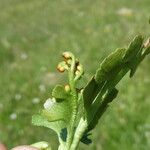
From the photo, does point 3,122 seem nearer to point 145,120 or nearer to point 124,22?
point 145,120

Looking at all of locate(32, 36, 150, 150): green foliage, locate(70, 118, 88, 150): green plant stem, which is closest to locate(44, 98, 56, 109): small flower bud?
locate(32, 36, 150, 150): green foliage

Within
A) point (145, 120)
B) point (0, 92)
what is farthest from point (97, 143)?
point (0, 92)

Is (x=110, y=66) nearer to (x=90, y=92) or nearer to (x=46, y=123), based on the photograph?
(x=90, y=92)

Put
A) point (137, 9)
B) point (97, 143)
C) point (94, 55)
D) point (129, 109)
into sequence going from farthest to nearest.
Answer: point (137, 9) < point (94, 55) < point (129, 109) < point (97, 143)

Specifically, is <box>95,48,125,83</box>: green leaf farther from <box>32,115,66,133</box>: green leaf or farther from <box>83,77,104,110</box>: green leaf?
<box>32,115,66,133</box>: green leaf

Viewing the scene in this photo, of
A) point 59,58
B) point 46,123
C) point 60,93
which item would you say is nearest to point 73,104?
point 60,93

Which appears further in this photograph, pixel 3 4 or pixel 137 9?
pixel 3 4

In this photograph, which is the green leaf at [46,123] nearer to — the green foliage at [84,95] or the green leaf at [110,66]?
the green foliage at [84,95]
